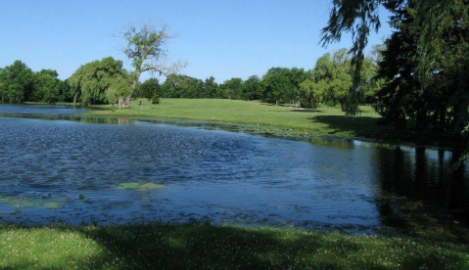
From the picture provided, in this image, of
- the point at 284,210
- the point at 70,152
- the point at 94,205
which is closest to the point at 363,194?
the point at 284,210

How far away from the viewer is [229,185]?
19.0 metres

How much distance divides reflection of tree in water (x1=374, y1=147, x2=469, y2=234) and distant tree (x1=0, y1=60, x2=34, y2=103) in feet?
467

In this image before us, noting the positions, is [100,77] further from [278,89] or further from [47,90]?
[278,89]

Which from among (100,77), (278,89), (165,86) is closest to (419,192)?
(100,77)

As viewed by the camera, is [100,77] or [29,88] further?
[29,88]

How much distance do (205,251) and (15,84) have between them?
15577 centimetres

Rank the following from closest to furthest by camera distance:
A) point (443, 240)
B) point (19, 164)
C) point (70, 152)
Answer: point (443, 240), point (19, 164), point (70, 152)

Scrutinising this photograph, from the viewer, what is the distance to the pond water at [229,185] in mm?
13977

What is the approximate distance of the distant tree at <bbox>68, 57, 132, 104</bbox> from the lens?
9150cm

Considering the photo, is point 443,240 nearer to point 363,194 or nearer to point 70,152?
point 363,194

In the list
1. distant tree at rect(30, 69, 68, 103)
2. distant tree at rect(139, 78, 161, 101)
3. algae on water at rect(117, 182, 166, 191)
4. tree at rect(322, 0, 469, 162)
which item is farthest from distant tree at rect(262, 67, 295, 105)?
algae on water at rect(117, 182, 166, 191)

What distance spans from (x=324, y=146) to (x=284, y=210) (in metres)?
21.0

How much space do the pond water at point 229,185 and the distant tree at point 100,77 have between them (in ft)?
198

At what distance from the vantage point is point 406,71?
39719mm
